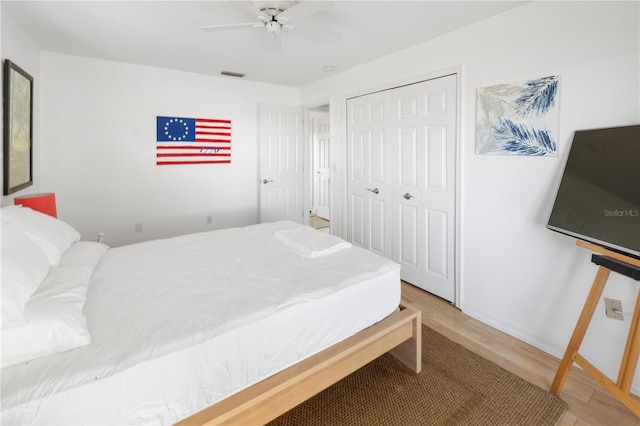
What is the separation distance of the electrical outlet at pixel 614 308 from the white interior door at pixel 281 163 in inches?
152

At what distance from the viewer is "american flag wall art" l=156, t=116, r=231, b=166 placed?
3.99m

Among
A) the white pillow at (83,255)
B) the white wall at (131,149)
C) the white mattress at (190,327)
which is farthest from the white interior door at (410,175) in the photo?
the white pillow at (83,255)

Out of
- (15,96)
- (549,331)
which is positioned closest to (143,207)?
(15,96)

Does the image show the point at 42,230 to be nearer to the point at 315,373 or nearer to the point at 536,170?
the point at 315,373

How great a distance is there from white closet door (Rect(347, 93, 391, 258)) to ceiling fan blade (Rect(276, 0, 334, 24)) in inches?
63.7

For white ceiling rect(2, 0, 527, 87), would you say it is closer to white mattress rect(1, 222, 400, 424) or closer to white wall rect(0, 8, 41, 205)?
white wall rect(0, 8, 41, 205)

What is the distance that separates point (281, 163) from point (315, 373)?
376 cm

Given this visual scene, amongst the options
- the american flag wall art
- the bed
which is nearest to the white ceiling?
the american flag wall art

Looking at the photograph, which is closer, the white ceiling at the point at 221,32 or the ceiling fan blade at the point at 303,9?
the ceiling fan blade at the point at 303,9

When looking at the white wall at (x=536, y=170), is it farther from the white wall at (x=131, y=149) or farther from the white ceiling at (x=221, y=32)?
Answer: the white wall at (x=131, y=149)

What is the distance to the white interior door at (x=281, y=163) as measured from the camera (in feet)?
15.4

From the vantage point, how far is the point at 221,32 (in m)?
2.79

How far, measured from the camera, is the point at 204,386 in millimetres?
1235

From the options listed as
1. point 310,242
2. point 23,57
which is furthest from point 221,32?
point 310,242
